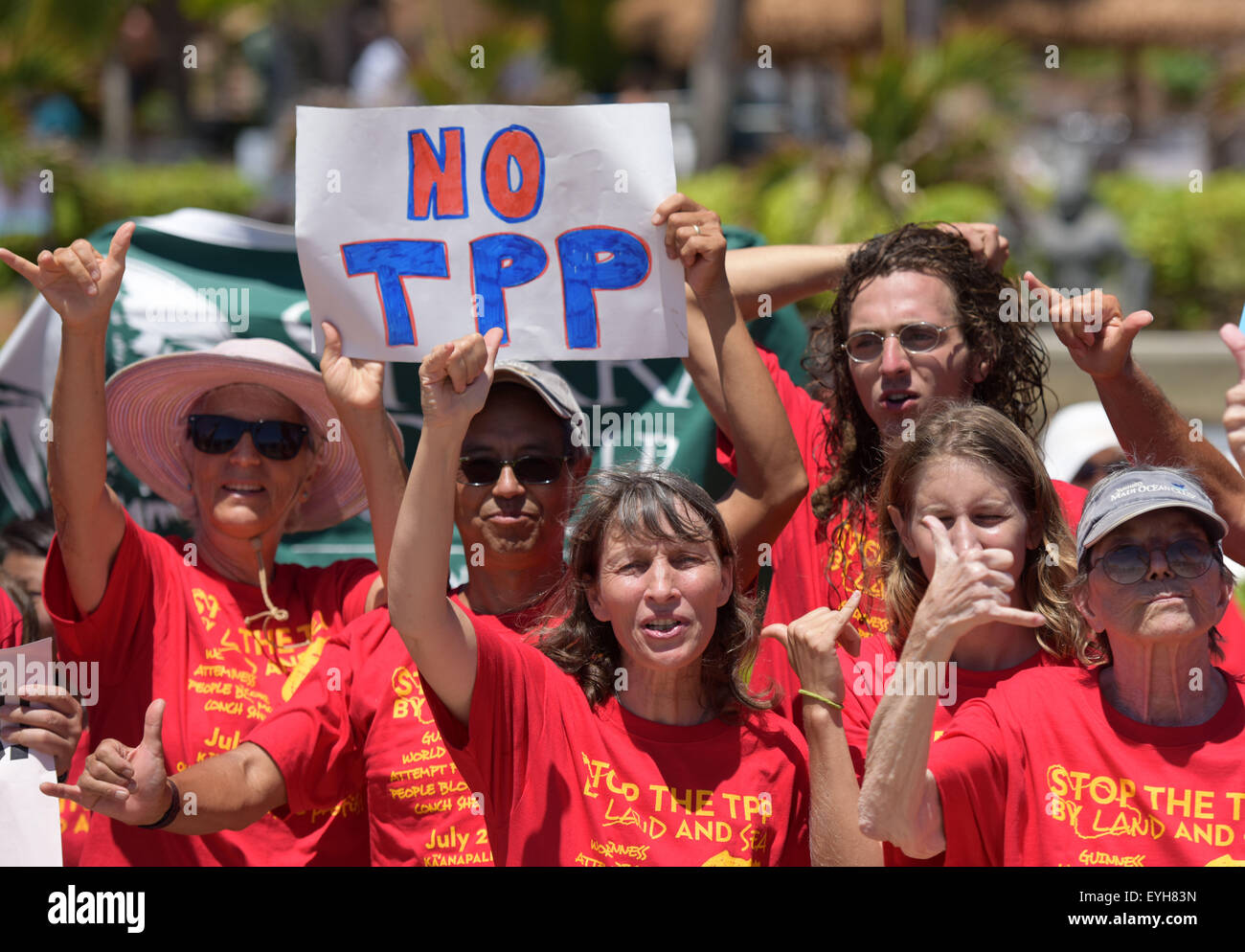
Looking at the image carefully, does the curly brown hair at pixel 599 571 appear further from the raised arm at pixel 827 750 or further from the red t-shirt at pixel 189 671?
the red t-shirt at pixel 189 671

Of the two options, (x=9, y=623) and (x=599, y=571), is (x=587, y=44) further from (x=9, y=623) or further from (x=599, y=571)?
(x=599, y=571)

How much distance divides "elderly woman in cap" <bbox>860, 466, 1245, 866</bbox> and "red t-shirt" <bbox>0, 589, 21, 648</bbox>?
2.15 meters

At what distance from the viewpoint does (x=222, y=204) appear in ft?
57.4

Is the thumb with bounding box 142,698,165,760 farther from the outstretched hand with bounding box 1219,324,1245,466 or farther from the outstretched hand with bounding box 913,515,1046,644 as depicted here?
the outstretched hand with bounding box 1219,324,1245,466

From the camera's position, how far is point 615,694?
287 cm

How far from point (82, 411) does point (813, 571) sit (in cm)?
167

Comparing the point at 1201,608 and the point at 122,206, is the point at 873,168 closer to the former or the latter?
the point at 1201,608

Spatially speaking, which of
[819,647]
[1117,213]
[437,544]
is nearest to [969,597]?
[819,647]

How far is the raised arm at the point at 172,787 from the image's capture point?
2727 mm

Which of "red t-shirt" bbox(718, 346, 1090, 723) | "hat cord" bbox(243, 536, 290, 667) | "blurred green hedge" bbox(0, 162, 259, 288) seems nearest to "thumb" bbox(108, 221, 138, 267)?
"hat cord" bbox(243, 536, 290, 667)

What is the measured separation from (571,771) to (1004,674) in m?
0.85

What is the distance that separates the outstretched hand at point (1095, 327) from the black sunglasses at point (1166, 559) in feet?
2.35

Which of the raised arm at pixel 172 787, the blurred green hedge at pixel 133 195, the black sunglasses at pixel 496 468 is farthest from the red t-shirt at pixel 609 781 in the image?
the blurred green hedge at pixel 133 195

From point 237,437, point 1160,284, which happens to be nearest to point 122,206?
point 1160,284
